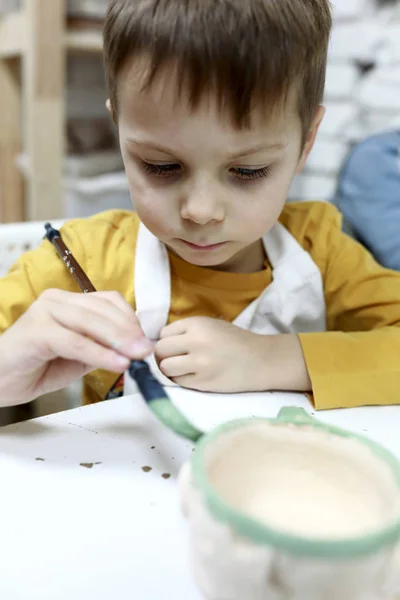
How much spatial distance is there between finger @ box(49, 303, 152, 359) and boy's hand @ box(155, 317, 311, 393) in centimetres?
12

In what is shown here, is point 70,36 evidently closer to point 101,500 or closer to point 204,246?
point 204,246

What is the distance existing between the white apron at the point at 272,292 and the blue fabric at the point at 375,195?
0.31m

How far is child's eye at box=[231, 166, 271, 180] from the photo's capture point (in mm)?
574

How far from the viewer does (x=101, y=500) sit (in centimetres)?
42

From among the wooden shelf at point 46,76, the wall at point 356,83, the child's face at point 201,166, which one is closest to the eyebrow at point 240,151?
the child's face at point 201,166

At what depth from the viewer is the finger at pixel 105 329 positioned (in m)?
0.45

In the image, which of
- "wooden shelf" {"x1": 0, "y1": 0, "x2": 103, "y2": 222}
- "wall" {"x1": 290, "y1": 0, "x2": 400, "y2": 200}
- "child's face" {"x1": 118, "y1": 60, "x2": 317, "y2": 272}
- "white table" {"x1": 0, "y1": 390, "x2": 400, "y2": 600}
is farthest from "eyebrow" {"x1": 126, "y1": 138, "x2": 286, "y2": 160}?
"wooden shelf" {"x1": 0, "y1": 0, "x2": 103, "y2": 222}

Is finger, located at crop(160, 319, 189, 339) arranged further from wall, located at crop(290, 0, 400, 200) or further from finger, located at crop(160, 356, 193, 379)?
wall, located at crop(290, 0, 400, 200)

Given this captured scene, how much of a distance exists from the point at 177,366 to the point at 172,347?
0.07 ft

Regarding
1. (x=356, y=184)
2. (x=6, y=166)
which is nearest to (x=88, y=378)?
(x=356, y=184)

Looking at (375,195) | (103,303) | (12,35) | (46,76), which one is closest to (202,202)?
(103,303)

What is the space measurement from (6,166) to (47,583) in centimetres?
175

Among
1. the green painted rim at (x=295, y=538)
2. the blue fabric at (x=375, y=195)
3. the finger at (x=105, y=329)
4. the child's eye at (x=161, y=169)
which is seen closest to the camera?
the green painted rim at (x=295, y=538)

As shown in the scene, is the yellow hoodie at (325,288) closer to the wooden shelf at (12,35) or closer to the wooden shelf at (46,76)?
the wooden shelf at (46,76)
